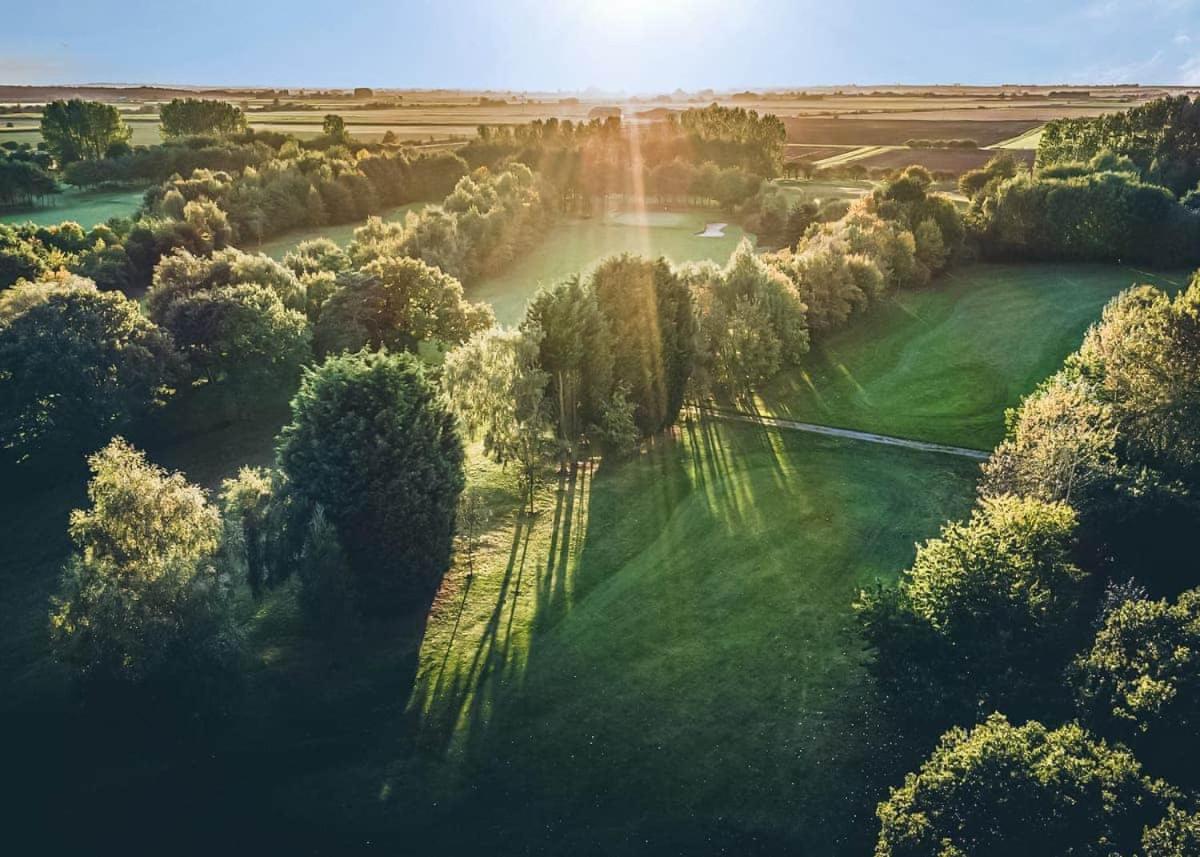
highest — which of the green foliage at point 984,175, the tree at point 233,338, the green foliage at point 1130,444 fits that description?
the green foliage at point 984,175

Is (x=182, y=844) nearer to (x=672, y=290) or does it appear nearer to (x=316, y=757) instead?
(x=316, y=757)

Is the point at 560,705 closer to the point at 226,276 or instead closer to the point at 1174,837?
the point at 1174,837

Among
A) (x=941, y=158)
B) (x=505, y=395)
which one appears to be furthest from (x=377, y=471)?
(x=941, y=158)

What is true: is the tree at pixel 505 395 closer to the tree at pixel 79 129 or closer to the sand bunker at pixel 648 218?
the sand bunker at pixel 648 218

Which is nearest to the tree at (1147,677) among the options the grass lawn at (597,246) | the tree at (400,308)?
the tree at (400,308)

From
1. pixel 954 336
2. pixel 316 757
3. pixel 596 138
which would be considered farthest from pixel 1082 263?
pixel 316 757

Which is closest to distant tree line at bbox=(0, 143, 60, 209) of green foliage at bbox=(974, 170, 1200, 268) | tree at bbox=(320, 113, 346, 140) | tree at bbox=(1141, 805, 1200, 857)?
tree at bbox=(320, 113, 346, 140)
